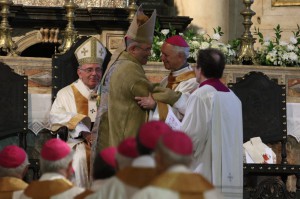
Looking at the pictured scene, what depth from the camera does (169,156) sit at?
8.14 meters

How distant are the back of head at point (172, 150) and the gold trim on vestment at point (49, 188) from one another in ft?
4.09

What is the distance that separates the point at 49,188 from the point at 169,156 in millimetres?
Answer: 1378

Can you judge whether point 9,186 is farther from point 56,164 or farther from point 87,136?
point 87,136

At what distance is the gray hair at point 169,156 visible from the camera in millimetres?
8125

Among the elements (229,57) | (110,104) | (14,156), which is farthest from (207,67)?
(229,57)

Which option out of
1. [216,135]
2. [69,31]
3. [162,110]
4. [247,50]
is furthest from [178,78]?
[247,50]

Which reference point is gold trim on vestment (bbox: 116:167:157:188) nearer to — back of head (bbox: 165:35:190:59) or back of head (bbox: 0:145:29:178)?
back of head (bbox: 0:145:29:178)

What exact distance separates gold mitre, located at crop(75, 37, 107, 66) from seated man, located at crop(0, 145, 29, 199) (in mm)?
4294

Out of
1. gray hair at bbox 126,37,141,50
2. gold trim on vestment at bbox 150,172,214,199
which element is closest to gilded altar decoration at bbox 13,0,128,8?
gray hair at bbox 126,37,141,50

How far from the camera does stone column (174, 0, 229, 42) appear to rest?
59.6 feet

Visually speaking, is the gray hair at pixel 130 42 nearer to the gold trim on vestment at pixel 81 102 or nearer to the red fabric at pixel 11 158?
the gold trim on vestment at pixel 81 102

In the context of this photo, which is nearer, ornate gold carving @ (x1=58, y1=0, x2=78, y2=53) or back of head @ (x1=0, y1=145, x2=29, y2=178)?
back of head @ (x1=0, y1=145, x2=29, y2=178)

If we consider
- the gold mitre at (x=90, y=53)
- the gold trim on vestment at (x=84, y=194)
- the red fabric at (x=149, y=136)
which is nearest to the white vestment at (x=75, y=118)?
the gold mitre at (x=90, y=53)

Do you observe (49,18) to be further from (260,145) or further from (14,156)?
(14,156)
